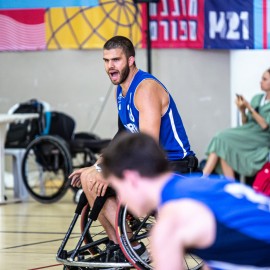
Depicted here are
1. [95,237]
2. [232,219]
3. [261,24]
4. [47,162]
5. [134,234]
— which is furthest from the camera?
[47,162]

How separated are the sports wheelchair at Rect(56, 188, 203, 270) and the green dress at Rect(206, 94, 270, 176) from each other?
109 inches

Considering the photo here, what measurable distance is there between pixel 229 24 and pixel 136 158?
5.09 metres

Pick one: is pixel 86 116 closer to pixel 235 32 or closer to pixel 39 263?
pixel 235 32

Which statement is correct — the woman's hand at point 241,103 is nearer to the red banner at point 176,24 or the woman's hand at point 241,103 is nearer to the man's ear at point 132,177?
the red banner at point 176,24

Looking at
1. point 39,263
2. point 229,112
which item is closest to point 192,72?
point 229,112

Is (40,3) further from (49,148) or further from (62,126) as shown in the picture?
(49,148)

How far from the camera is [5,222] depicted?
632 centimetres

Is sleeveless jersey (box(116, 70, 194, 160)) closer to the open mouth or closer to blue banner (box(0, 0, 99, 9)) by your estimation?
the open mouth

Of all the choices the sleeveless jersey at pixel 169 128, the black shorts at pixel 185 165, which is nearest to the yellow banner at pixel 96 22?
the sleeveless jersey at pixel 169 128

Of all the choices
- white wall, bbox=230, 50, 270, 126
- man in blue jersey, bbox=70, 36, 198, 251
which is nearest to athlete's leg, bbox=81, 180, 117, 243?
man in blue jersey, bbox=70, 36, 198, 251

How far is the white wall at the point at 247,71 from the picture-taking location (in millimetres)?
7500

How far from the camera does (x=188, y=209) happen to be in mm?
2094

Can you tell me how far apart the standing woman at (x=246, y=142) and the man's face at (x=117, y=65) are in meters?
2.75

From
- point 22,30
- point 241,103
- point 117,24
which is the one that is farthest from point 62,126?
point 241,103
